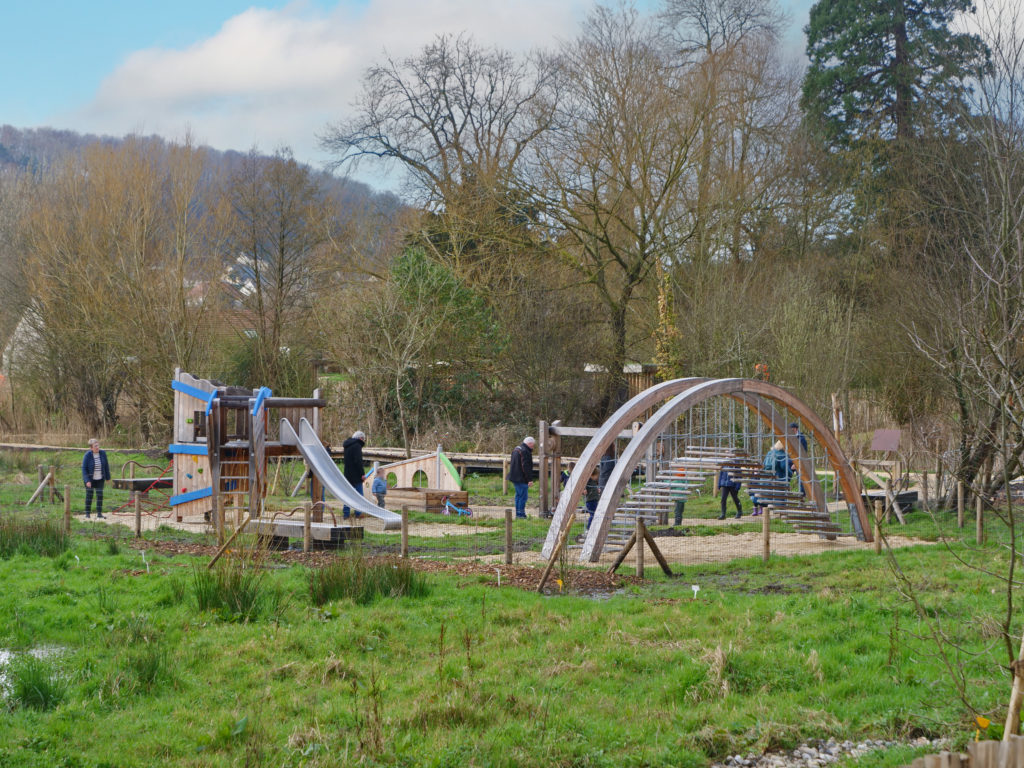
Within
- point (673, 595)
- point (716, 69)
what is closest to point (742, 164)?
point (716, 69)

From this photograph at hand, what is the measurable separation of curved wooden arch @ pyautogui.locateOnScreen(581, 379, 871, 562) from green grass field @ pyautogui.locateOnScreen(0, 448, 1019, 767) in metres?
2.25

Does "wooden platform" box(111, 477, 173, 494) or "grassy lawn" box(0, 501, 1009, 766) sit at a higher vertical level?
"wooden platform" box(111, 477, 173, 494)

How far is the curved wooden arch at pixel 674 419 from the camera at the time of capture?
13039 millimetres

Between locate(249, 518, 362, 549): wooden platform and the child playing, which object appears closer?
locate(249, 518, 362, 549): wooden platform

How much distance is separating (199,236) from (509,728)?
27661 millimetres

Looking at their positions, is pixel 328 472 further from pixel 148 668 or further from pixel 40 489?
pixel 148 668

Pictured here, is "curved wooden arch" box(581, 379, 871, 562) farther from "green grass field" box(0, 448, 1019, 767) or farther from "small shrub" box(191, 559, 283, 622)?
"small shrub" box(191, 559, 283, 622)

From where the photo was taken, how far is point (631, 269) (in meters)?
27.7

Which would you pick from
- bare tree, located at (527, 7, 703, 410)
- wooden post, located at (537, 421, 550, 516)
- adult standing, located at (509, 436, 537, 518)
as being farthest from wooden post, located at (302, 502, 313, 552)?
bare tree, located at (527, 7, 703, 410)

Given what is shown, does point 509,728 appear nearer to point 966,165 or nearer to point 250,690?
point 250,690

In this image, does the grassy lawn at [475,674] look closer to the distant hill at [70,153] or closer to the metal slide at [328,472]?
the metal slide at [328,472]

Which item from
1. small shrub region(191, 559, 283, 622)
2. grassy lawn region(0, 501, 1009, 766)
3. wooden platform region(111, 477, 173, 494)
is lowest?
grassy lawn region(0, 501, 1009, 766)

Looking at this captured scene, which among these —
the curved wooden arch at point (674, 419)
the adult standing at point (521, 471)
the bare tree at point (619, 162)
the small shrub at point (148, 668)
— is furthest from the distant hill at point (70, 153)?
the small shrub at point (148, 668)

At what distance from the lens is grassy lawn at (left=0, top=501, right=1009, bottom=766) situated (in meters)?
6.03
